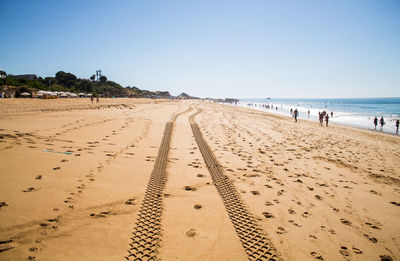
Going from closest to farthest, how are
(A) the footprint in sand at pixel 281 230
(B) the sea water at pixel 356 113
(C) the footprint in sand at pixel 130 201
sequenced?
1. (A) the footprint in sand at pixel 281 230
2. (C) the footprint in sand at pixel 130 201
3. (B) the sea water at pixel 356 113

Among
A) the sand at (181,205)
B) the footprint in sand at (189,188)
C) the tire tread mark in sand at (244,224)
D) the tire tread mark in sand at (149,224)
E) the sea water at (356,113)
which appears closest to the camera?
the tire tread mark in sand at (149,224)

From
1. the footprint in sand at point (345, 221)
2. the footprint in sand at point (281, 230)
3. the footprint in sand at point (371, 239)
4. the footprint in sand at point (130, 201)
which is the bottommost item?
the footprint in sand at point (371, 239)

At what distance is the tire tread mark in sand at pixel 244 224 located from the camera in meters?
2.84

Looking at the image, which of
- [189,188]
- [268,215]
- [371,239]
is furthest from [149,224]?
[371,239]

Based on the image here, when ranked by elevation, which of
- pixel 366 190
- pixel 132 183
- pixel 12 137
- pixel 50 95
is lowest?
pixel 366 190

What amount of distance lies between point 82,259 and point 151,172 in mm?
3025

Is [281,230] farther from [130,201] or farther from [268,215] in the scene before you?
[130,201]

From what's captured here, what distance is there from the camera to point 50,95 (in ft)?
123

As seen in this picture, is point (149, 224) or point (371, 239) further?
point (371, 239)

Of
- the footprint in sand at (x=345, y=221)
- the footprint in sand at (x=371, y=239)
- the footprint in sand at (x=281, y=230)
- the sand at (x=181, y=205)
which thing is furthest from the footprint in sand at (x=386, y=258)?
the footprint in sand at (x=281, y=230)

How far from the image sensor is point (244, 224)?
347 centimetres

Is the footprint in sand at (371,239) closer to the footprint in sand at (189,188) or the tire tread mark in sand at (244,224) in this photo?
the tire tread mark in sand at (244,224)

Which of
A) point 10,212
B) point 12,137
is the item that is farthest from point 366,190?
point 12,137

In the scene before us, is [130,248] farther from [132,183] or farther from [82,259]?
[132,183]
